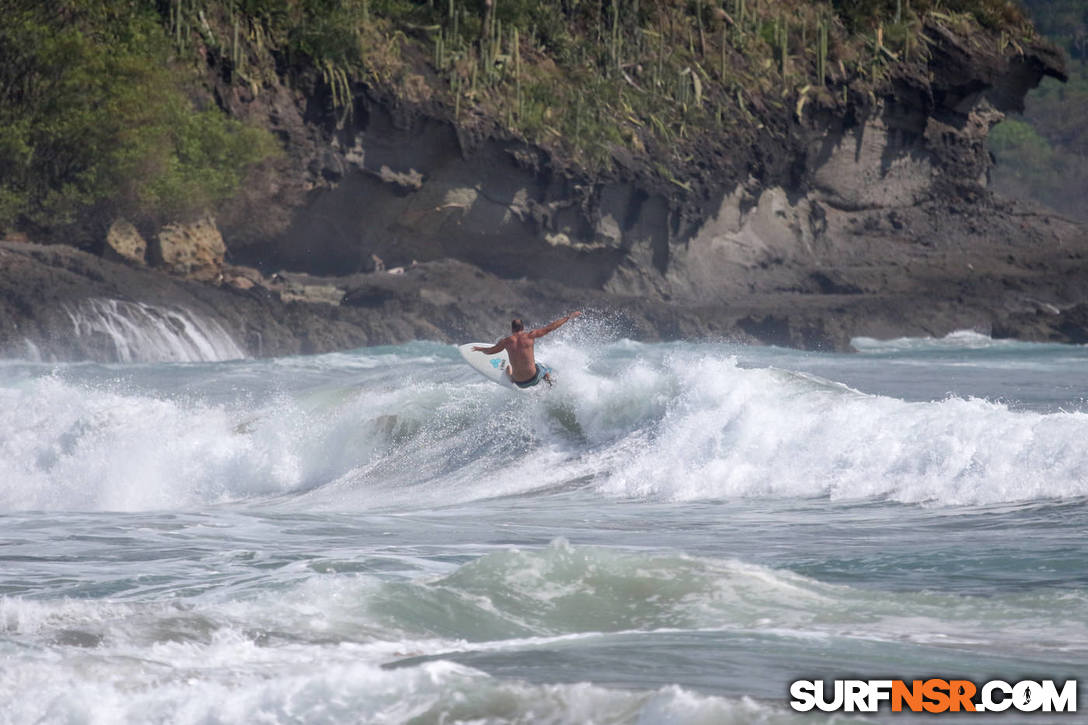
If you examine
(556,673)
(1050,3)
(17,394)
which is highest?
(1050,3)

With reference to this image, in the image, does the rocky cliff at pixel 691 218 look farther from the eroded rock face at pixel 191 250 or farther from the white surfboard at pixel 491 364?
the white surfboard at pixel 491 364

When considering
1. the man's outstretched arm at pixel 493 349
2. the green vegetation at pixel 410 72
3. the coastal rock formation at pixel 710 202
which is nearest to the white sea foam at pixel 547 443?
the man's outstretched arm at pixel 493 349

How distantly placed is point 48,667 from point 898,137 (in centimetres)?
4485

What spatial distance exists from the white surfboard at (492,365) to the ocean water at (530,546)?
0.89ft

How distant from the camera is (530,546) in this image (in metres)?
10.4

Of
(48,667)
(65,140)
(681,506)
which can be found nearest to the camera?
(48,667)

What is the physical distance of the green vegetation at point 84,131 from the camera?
3147cm

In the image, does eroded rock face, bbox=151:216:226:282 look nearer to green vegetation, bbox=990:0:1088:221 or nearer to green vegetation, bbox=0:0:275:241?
green vegetation, bbox=0:0:275:241

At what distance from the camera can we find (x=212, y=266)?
112 feet

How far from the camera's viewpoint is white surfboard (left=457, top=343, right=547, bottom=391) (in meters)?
16.8

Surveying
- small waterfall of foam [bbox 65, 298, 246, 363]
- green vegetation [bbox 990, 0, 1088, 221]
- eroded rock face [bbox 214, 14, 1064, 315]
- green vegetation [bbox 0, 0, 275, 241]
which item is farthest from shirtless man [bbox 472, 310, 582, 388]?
green vegetation [bbox 990, 0, 1088, 221]

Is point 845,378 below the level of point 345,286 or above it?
below

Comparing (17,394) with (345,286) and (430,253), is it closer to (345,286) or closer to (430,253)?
(345,286)

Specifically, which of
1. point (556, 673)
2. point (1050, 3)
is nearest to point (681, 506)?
point (556, 673)
